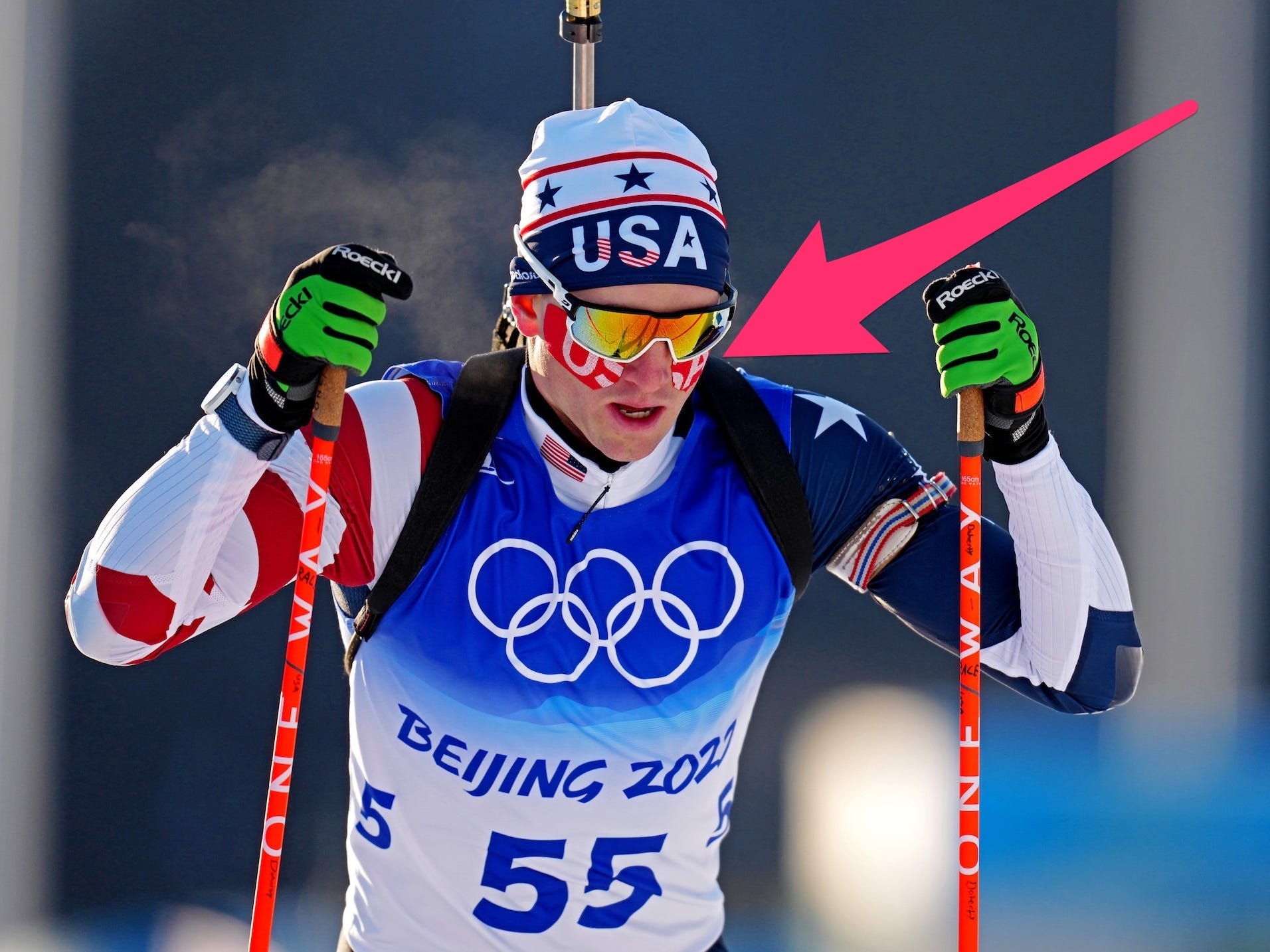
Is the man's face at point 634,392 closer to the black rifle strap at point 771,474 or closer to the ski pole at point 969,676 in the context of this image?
the black rifle strap at point 771,474

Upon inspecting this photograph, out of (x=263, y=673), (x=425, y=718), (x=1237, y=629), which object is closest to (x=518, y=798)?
(x=425, y=718)

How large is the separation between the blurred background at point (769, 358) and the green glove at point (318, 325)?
1723 mm

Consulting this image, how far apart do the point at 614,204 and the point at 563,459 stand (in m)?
0.31

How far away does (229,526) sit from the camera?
4.73 ft

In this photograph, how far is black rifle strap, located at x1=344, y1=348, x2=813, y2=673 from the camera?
5.02 ft

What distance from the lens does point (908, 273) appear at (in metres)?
3.27

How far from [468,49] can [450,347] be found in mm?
685

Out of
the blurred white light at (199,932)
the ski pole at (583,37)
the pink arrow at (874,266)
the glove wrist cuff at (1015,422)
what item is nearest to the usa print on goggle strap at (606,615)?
the glove wrist cuff at (1015,422)

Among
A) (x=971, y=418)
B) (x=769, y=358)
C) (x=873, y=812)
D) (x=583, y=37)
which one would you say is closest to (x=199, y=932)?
(x=873, y=812)

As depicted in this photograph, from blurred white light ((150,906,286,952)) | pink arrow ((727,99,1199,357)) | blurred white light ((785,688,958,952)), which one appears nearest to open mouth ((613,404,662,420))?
pink arrow ((727,99,1199,357))

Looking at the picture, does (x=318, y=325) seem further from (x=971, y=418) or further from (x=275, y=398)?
(x=971, y=418)

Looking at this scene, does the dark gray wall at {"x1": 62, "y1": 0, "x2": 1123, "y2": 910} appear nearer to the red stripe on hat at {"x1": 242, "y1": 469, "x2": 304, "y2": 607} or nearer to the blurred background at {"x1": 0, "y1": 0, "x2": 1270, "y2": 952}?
the blurred background at {"x1": 0, "y1": 0, "x2": 1270, "y2": 952}

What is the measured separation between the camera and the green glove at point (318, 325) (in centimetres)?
139

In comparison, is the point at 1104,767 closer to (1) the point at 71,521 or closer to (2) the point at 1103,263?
(2) the point at 1103,263
